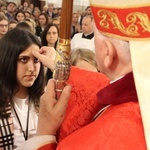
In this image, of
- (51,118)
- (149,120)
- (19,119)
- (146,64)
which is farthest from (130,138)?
(19,119)

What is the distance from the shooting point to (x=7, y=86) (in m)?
1.58

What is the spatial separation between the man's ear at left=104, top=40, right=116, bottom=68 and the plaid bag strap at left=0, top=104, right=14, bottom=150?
2.67 feet

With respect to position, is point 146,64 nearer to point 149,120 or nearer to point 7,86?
point 149,120

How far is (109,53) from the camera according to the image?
77 centimetres

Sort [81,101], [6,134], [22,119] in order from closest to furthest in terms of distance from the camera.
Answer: [81,101]
[6,134]
[22,119]

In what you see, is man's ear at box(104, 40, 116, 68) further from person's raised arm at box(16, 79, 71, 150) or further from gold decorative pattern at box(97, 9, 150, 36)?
person's raised arm at box(16, 79, 71, 150)

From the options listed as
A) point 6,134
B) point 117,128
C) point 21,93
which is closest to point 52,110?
point 117,128

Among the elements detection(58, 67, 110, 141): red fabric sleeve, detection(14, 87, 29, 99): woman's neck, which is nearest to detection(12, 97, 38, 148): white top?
detection(14, 87, 29, 99): woman's neck

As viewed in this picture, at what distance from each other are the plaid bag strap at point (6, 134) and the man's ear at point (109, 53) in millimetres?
813

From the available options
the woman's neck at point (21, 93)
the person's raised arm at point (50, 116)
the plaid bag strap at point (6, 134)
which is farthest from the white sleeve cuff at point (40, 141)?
the woman's neck at point (21, 93)

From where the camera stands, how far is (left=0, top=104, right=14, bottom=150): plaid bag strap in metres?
1.44

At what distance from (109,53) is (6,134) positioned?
0.84 meters

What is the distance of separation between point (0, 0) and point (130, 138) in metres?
7.65

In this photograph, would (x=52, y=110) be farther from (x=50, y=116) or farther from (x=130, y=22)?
(x=130, y=22)
